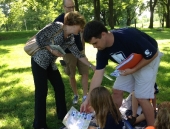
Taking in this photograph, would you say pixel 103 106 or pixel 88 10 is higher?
pixel 88 10

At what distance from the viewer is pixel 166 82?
536cm

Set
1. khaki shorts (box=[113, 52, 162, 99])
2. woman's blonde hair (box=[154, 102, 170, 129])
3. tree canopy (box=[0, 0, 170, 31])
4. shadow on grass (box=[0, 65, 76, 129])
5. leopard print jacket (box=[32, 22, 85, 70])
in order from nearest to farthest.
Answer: woman's blonde hair (box=[154, 102, 170, 129]) < khaki shorts (box=[113, 52, 162, 99]) < leopard print jacket (box=[32, 22, 85, 70]) < shadow on grass (box=[0, 65, 76, 129]) < tree canopy (box=[0, 0, 170, 31])

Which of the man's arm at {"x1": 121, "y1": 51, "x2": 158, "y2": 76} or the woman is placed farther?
the woman

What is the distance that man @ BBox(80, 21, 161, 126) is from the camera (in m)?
2.58

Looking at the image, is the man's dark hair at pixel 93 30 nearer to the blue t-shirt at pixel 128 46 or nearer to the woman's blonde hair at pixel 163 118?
the blue t-shirt at pixel 128 46

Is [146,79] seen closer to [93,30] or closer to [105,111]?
[105,111]

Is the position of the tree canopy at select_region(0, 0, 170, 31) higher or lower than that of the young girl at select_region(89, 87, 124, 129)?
higher

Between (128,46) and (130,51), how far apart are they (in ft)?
0.24

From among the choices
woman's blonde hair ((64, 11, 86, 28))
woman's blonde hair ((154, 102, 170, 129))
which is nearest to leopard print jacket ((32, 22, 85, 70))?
woman's blonde hair ((64, 11, 86, 28))

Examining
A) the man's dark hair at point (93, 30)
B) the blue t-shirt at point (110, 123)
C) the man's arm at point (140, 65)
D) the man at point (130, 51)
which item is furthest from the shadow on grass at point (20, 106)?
the man's dark hair at point (93, 30)

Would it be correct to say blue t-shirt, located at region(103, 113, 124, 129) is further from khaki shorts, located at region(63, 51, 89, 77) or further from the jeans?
khaki shorts, located at region(63, 51, 89, 77)

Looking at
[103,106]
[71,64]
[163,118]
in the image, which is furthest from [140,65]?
[71,64]

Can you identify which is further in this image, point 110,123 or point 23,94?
point 23,94

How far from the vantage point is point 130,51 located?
282 centimetres
